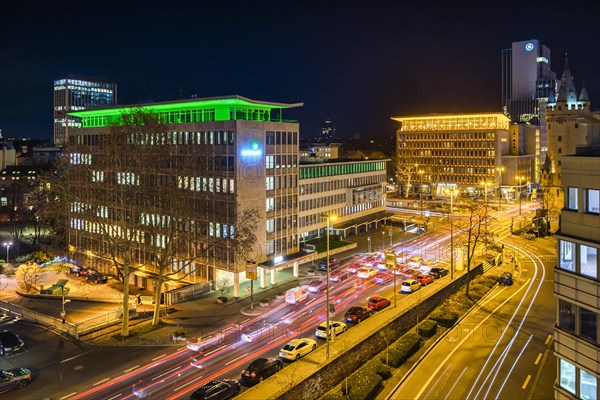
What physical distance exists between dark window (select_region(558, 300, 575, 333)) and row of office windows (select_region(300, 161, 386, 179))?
50.8 meters

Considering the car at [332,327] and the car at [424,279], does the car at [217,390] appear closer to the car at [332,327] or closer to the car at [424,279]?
the car at [332,327]

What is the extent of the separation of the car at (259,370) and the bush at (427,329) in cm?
1298

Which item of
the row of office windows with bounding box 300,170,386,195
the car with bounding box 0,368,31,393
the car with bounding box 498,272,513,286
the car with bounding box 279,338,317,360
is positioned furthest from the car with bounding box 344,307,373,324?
A: the row of office windows with bounding box 300,170,386,195

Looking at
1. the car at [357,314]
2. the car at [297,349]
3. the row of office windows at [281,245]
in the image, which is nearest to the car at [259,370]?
the car at [297,349]

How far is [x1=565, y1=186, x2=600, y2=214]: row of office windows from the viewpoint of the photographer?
22688 millimetres

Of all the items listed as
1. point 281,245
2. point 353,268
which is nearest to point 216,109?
point 281,245

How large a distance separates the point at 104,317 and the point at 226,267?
13.4 meters

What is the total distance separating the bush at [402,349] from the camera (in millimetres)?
34250

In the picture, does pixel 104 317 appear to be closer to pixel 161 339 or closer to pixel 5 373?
pixel 161 339

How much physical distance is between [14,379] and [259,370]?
16074 millimetres

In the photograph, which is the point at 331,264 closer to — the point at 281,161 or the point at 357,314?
the point at 281,161

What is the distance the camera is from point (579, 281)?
23156mm

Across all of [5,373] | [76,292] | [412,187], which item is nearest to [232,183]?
[76,292]

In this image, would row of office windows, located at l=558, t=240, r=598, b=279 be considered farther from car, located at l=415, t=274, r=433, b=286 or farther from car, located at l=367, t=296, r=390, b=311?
car, located at l=415, t=274, r=433, b=286
